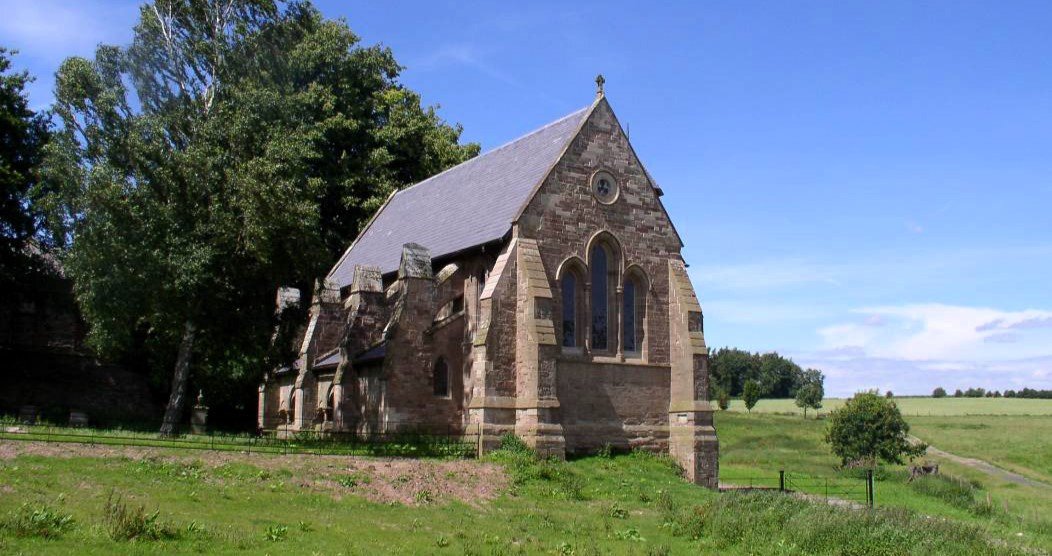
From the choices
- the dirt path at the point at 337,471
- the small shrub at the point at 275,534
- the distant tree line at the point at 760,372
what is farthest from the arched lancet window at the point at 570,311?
the distant tree line at the point at 760,372

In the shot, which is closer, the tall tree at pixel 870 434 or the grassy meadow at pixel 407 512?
the grassy meadow at pixel 407 512

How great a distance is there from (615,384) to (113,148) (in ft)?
55.3

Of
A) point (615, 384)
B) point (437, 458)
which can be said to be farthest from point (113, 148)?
point (615, 384)

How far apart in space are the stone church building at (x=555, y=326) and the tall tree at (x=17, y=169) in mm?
15201

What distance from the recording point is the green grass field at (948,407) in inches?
3450

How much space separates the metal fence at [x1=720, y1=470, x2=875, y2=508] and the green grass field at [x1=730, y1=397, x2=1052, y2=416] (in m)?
51.3

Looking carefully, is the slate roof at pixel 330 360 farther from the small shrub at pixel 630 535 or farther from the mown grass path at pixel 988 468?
the mown grass path at pixel 988 468

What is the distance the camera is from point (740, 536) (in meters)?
18.5

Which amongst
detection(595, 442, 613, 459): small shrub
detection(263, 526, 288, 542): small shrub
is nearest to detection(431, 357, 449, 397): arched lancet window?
detection(595, 442, 613, 459): small shrub

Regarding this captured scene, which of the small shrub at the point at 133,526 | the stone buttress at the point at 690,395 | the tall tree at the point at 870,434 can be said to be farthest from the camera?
the tall tree at the point at 870,434

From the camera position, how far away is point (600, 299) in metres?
29.0

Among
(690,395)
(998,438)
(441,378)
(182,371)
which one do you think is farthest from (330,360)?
(998,438)

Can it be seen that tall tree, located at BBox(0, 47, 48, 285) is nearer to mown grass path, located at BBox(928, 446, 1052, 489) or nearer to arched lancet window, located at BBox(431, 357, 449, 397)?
arched lancet window, located at BBox(431, 357, 449, 397)

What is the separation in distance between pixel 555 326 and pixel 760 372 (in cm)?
10372
